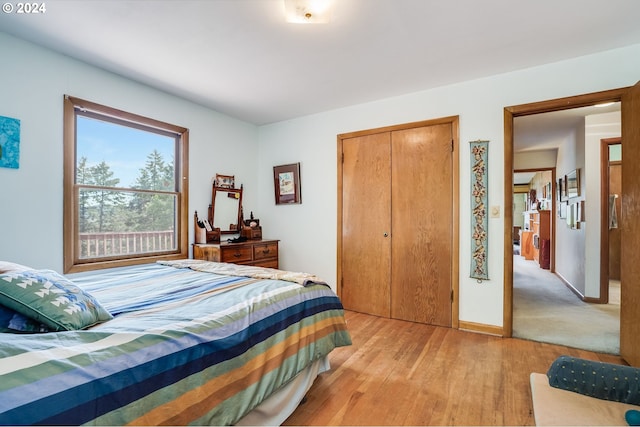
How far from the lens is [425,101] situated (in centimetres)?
322

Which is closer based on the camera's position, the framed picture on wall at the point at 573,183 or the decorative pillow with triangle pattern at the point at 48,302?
the decorative pillow with triangle pattern at the point at 48,302

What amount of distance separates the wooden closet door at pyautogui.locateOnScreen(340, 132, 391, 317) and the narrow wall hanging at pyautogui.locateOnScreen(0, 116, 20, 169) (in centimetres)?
298

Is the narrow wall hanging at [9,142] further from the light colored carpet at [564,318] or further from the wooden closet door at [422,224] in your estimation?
the light colored carpet at [564,318]

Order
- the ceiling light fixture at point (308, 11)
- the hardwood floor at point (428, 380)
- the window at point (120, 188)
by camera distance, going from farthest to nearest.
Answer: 1. the window at point (120, 188)
2. the ceiling light fixture at point (308, 11)
3. the hardwood floor at point (428, 380)

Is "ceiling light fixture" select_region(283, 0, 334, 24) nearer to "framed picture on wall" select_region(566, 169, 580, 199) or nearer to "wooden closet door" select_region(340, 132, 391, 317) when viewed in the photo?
"wooden closet door" select_region(340, 132, 391, 317)

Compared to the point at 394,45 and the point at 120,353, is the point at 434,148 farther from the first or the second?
the point at 120,353

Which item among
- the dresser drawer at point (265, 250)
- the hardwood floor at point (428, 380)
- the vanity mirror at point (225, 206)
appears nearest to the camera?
the hardwood floor at point (428, 380)

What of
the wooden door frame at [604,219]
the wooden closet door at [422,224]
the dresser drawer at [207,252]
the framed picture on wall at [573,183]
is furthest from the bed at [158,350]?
the framed picture on wall at [573,183]

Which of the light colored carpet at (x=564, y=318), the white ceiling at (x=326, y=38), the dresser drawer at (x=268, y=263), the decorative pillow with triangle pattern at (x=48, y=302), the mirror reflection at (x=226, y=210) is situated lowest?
the light colored carpet at (x=564, y=318)

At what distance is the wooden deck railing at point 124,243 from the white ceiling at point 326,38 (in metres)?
1.54

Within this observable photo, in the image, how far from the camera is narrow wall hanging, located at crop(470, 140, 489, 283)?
9.57 ft

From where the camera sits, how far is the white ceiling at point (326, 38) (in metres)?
1.93

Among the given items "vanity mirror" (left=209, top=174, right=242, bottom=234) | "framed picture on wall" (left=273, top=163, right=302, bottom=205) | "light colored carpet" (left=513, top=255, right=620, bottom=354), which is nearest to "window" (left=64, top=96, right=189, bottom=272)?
"vanity mirror" (left=209, top=174, right=242, bottom=234)

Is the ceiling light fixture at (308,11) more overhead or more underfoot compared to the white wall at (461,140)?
more overhead
